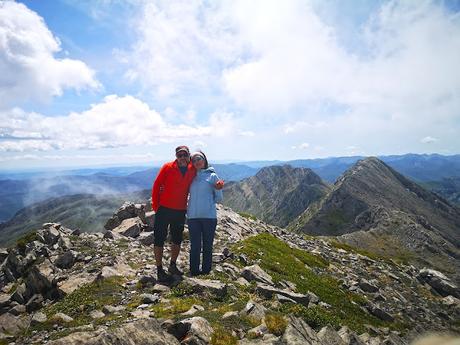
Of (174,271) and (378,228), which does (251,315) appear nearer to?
(174,271)

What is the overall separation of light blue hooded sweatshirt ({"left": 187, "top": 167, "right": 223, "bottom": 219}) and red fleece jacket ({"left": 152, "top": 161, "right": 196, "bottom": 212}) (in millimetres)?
404

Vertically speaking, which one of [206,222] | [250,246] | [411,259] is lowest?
[411,259]

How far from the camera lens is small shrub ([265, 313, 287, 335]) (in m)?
11.2

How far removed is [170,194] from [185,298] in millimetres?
4921

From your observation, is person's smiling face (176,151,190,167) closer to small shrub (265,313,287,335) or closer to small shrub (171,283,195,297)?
small shrub (171,283,195,297)

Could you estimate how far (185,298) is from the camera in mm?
14539

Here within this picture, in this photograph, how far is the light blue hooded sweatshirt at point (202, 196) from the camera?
17.3 m

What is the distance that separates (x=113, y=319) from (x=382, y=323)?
754 inches

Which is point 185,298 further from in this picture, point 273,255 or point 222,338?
point 273,255

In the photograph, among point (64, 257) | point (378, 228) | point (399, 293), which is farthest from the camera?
point (378, 228)

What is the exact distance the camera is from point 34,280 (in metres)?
19.0

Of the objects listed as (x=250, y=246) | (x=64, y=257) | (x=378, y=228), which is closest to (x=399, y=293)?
(x=250, y=246)

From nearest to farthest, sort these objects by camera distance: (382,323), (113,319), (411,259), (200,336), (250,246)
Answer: (200,336) < (113,319) < (382,323) < (250,246) < (411,259)

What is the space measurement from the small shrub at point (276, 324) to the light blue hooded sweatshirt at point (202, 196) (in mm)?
6635
